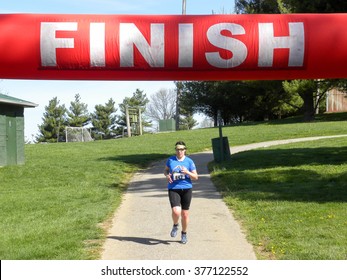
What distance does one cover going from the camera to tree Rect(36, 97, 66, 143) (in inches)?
3905

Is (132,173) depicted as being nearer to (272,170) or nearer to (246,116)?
(272,170)

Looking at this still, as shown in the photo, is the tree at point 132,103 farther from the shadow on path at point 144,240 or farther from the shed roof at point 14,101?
the shadow on path at point 144,240

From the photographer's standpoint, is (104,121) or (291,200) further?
(104,121)

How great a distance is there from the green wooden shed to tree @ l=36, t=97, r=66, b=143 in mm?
78398

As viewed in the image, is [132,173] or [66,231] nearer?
[66,231]

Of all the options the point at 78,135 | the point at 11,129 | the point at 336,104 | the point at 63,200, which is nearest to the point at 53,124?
the point at 78,135

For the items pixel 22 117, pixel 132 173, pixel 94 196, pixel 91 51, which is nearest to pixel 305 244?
pixel 91 51

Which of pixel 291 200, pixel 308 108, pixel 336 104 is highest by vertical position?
pixel 336 104

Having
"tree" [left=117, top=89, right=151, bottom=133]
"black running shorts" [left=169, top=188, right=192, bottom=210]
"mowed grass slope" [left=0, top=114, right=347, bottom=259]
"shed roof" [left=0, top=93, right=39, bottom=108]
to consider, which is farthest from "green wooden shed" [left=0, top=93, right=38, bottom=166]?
"tree" [left=117, top=89, right=151, bottom=133]

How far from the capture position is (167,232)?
9.05 meters

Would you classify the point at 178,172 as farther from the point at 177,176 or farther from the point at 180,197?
the point at 180,197

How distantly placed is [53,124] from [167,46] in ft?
314

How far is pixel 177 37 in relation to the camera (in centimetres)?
712

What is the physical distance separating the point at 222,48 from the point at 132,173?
12162 millimetres
